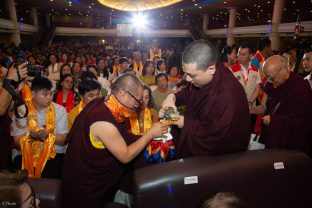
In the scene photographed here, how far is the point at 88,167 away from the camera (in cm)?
187

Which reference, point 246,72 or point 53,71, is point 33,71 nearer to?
point 246,72

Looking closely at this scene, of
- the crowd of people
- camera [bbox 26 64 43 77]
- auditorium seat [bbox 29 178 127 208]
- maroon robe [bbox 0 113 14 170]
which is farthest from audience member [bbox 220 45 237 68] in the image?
auditorium seat [bbox 29 178 127 208]

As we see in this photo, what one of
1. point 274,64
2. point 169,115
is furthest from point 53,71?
point 274,64

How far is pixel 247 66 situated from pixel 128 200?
2.84m

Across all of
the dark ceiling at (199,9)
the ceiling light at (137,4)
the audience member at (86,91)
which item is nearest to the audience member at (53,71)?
the audience member at (86,91)

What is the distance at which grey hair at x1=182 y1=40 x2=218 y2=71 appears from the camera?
1.63 m

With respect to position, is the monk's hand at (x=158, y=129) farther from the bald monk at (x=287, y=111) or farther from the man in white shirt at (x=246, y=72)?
the man in white shirt at (x=246, y=72)

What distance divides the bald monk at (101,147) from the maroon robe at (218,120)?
0.96 ft

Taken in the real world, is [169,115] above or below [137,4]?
below

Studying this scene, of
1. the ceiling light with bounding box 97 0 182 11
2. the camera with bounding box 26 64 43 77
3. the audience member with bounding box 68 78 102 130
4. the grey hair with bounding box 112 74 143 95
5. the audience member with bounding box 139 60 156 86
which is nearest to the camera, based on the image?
the grey hair with bounding box 112 74 143 95

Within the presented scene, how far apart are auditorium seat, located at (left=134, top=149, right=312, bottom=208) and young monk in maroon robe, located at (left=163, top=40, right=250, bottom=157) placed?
8 cm

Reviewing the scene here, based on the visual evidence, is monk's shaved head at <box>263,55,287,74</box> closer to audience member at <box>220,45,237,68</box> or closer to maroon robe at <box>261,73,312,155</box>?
maroon robe at <box>261,73,312,155</box>

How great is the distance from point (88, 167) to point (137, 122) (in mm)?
1060

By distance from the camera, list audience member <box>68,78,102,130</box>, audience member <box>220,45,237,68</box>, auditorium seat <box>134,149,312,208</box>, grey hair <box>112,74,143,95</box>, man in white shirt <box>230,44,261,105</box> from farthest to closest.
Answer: audience member <box>220,45,237,68</box> < man in white shirt <box>230,44,261,105</box> < audience member <box>68,78,102,130</box> < grey hair <box>112,74,143,95</box> < auditorium seat <box>134,149,312,208</box>
